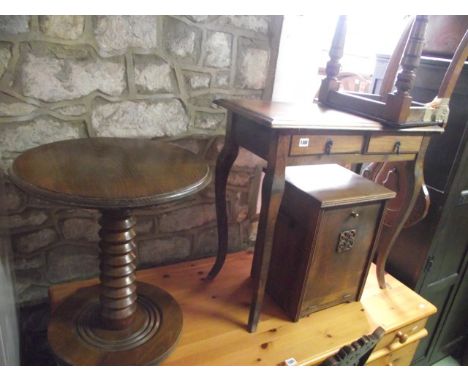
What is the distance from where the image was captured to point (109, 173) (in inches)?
43.6

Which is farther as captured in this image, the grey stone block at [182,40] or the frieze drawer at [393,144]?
the grey stone block at [182,40]

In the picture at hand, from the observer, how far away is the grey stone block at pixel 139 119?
1.56 m

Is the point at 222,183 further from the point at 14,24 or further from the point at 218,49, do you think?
the point at 14,24

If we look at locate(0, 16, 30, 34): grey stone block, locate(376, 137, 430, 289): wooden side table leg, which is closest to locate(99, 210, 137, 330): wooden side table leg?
locate(0, 16, 30, 34): grey stone block

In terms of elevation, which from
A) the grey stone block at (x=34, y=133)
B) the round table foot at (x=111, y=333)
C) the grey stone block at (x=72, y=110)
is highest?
the grey stone block at (x=72, y=110)

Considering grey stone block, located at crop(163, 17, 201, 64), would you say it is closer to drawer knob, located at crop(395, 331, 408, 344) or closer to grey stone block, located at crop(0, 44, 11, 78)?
grey stone block, located at crop(0, 44, 11, 78)

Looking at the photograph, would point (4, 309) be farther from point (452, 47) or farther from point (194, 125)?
point (452, 47)

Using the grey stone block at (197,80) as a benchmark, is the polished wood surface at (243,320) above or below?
below

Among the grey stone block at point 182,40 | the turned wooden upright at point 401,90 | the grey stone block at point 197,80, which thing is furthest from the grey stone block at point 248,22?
the turned wooden upright at point 401,90

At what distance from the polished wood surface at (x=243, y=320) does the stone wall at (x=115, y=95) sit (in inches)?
7.0

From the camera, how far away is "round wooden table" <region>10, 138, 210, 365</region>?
100cm

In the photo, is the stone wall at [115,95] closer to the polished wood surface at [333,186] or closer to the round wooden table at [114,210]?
the round wooden table at [114,210]
